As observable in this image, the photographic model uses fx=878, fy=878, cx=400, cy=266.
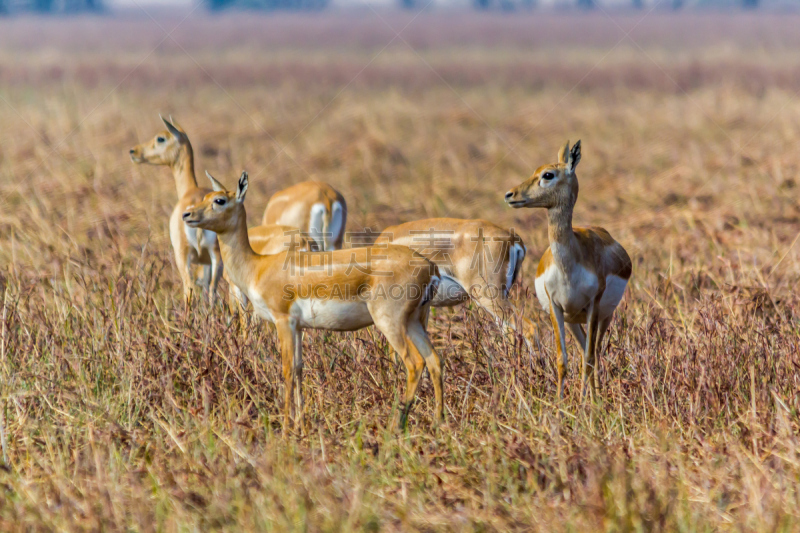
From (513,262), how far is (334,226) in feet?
7.66

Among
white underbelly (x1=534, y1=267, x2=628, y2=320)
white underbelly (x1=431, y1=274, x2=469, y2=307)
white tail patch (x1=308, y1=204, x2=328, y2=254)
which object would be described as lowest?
white underbelly (x1=431, y1=274, x2=469, y2=307)

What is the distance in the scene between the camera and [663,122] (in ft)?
55.5

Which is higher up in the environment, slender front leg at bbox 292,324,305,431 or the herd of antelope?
the herd of antelope

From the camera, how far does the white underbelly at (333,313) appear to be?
438 cm

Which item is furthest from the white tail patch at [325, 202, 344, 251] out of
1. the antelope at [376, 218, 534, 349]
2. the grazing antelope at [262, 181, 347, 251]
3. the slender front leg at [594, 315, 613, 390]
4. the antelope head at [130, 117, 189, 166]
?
the slender front leg at [594, 315, 613, 390]

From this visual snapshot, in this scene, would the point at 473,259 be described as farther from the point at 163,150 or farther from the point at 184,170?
the point at 163,150

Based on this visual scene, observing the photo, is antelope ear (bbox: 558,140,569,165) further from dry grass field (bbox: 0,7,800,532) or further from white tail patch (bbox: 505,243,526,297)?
white tail patch (bbox: 505,243,526,297)

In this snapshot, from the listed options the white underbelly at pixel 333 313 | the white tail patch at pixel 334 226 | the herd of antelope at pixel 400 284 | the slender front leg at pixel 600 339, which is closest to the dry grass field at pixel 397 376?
the slender front leg at pixel 600 339

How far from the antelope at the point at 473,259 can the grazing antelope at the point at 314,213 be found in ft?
5.83

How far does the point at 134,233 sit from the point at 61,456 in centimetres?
567

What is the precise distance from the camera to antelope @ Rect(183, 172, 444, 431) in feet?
14.2

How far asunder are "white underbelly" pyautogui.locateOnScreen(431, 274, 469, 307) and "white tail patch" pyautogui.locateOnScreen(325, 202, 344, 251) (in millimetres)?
2018

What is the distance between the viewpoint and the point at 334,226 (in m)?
7.65

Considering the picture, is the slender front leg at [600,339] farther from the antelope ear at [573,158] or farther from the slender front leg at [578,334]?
the antelope ear at [573,158]
